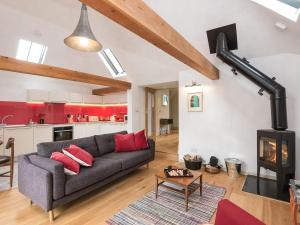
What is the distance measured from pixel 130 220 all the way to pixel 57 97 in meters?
4.79

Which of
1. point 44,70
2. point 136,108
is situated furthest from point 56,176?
point 136,108

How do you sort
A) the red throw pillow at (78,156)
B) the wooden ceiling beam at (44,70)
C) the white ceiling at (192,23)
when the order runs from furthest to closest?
the wooden ceiling beam at (44,70)
the white ceiling at (192,23)
the red throw pillow at (78,156)

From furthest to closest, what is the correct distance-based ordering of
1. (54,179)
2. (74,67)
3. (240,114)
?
(74,67)
(240,114)
(54,179)

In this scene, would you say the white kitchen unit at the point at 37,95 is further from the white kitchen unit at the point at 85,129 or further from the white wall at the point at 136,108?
the white wall at the point at 136,108

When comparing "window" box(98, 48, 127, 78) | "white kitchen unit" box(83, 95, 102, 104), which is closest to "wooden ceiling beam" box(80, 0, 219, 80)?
"window" box(98, 48, 127, 78)

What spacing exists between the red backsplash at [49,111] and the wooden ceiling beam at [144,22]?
15.4 feet

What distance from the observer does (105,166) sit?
2670 mm

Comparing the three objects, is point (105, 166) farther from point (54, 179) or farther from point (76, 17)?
point (76, 17)

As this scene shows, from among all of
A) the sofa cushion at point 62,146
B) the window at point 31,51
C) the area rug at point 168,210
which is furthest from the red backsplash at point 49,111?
the area rug at point 168,210

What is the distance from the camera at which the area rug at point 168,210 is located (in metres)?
2.04

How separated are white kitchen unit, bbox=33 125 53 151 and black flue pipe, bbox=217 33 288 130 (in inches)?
192

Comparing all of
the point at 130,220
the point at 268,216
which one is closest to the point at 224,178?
the point at 268,216

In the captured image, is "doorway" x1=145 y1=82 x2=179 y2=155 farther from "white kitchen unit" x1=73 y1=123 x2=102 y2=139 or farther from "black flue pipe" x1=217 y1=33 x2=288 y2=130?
"black flue pipe" x1=217 y1=33 x2=288 y2=130

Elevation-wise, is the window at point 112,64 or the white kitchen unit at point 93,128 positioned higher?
the window at point 112,64
